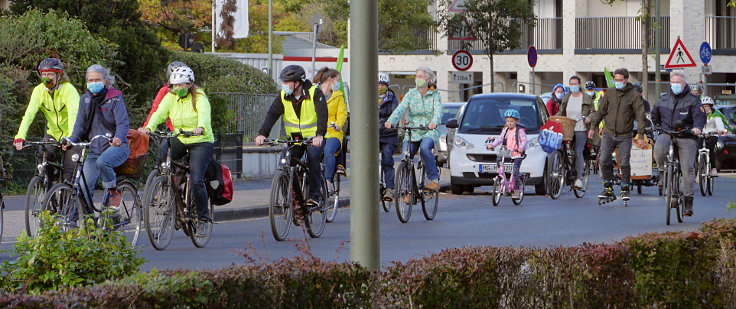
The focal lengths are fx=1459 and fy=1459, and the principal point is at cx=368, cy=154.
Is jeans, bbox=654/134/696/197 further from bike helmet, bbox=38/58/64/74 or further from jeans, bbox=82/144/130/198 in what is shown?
bike helmet, bbox=38/58/64/74

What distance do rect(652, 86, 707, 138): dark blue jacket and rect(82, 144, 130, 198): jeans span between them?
6658mm

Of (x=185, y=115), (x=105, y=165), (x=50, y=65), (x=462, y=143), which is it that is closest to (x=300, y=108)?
(x=185, y=115)

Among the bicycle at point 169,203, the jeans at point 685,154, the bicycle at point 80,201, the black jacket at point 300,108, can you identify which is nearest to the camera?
the bicycle at point 80,201

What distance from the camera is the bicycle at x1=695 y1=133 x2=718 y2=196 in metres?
21.1

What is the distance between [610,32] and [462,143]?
3203cm

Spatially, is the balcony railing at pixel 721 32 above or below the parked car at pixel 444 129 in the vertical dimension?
above

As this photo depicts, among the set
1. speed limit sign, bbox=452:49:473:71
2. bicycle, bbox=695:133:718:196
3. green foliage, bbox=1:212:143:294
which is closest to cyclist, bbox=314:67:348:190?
bicycle, bbox=695:133:718:196

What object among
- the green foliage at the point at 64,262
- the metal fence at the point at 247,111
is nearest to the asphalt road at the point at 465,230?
the green foliage at the point at 64,262

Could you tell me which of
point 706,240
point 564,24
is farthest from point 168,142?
point 564,24

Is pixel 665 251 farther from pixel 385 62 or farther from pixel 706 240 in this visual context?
pixel 385 62

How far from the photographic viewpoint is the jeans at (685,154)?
16.3 metres

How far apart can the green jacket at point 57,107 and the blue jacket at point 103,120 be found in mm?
222

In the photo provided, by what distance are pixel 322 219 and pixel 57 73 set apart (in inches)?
122

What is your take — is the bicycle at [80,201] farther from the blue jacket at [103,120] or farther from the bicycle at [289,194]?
the bicycle at [289,194]
